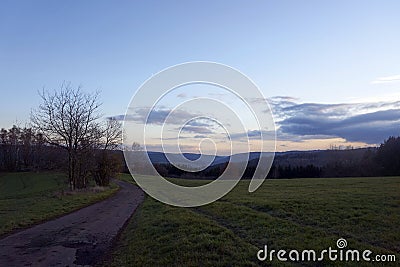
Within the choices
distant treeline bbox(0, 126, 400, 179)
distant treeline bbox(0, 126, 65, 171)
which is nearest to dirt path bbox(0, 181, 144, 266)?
distant treeline bbox(0, 126, 400, 179)

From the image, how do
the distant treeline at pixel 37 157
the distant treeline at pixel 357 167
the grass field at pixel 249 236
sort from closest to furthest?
the grass field at pixel 249 236
the distant treeline at pixel 37 157
the distant treeline at pixel 357 167

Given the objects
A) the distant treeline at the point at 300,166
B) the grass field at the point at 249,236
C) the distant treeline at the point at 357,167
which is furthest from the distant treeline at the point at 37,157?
the distant treeline at the point at 357,167

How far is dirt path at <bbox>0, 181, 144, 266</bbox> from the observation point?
32.2 ft

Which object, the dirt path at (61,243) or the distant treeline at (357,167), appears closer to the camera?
the dirt path at (61,243)

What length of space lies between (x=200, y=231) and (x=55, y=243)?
15.5ft

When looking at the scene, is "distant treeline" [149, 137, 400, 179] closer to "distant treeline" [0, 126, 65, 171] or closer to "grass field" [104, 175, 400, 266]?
"distant treeline" [0, 126, 65, 171]

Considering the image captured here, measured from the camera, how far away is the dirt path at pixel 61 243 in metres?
9.83

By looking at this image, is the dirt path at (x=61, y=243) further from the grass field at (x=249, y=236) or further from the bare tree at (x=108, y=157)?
the bare tree at (x=108, y=157)

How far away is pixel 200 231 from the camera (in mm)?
12406

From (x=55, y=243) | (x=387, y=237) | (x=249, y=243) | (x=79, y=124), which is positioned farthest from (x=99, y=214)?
(x=79, y=124)

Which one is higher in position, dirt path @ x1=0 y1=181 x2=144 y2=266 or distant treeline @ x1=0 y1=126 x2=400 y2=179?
distant treeline @ x1=0 y1=126 x2=400 y2=179

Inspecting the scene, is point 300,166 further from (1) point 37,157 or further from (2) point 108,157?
(1) point 37,157

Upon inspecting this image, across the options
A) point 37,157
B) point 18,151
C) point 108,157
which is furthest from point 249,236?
point 18,151

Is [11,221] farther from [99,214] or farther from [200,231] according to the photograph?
[200,231]
